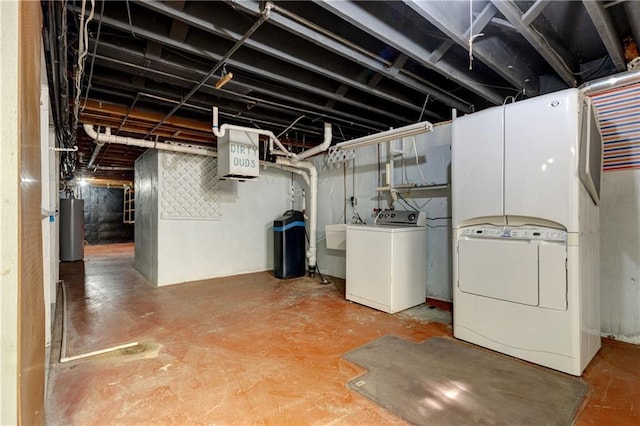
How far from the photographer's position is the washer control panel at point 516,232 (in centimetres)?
221

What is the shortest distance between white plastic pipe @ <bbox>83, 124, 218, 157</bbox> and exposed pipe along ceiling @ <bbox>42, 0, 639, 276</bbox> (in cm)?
2

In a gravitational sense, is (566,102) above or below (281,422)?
above

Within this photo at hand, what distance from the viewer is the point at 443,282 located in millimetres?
3707

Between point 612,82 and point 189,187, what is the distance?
5232 millimetres

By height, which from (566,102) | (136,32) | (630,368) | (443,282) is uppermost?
(136,32)

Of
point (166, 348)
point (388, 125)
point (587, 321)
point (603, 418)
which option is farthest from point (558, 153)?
point (166, 348)

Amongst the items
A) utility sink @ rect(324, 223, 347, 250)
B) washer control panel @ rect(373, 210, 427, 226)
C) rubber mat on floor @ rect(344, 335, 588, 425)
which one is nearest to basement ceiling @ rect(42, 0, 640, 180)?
washer control panel @ rect(373, 210, 427, 226)

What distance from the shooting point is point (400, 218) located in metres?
3.86

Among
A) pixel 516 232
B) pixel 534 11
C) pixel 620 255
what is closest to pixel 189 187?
pixel 516 232

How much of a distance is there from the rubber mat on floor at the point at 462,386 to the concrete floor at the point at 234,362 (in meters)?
0.10

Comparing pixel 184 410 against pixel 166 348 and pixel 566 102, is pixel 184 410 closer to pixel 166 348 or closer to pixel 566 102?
pixel 166 348

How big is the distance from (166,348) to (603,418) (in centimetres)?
302

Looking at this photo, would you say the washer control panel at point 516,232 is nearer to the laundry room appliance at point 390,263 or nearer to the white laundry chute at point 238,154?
the laundry room appliance at point 390,263

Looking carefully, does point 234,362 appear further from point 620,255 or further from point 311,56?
point 620,255
